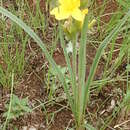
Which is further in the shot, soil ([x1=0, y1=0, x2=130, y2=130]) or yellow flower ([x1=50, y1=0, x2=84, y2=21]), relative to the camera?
soil ([x1=0, y1=0, x2=130, y2=130])

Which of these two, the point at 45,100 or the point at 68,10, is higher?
the point at 68,10

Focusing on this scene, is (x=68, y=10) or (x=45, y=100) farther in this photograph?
(x=45, y=100)

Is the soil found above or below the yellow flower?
below

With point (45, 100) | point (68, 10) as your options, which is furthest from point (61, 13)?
point (45, 100)

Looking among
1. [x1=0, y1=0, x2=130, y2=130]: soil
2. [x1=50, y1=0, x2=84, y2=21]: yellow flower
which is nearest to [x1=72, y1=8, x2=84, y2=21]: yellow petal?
[x1=50, y1=0, x2=84, y2=21]: yellow flower

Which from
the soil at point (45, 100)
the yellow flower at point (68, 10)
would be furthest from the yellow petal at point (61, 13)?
the soil at point (45, 100)

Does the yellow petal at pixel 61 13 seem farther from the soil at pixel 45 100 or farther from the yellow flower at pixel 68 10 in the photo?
the soil at pixel 45 100

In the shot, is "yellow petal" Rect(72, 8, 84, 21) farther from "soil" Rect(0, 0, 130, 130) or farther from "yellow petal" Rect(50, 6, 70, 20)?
"soil" Rect(0, 0, 130, 130)

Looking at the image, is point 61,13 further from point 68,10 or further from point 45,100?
point 45,100
